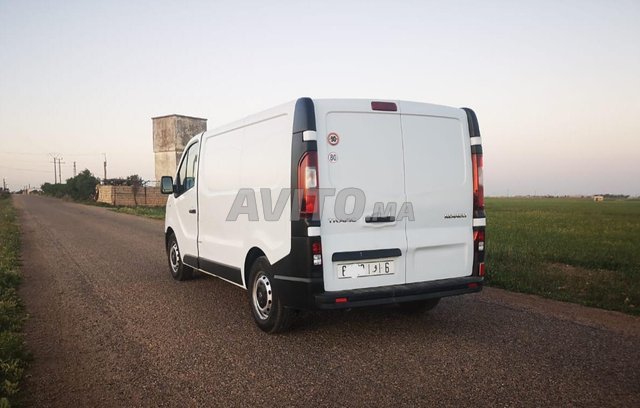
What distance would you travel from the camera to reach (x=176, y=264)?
7684 millimetres

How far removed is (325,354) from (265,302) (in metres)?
0.93

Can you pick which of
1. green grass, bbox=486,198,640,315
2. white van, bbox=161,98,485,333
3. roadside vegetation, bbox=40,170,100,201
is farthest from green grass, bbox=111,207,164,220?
roadside vegetation, bbox=40,170,100,201

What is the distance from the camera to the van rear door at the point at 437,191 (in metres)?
4.57

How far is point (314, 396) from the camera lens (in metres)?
3.36

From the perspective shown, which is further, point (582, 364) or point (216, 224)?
point (216, 224)

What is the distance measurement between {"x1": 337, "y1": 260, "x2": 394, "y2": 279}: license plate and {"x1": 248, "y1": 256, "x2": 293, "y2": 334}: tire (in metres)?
0.74

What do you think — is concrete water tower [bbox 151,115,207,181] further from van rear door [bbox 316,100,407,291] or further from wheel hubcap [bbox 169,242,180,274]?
van rear door [bbox 316,100,407,291]

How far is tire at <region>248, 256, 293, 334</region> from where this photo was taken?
4.63 m

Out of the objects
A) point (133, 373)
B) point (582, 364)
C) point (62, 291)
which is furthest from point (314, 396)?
point (62, 291)

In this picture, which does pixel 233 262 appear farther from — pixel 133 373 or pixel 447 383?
pixel 447 383

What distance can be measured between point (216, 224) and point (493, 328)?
3.46 meters

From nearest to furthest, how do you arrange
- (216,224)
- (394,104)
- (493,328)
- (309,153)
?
(309,153) → (394,104) → (493,328) → (216,224)

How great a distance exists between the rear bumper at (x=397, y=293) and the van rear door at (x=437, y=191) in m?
0.09

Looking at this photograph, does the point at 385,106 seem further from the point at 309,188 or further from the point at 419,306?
the point at 419,306
